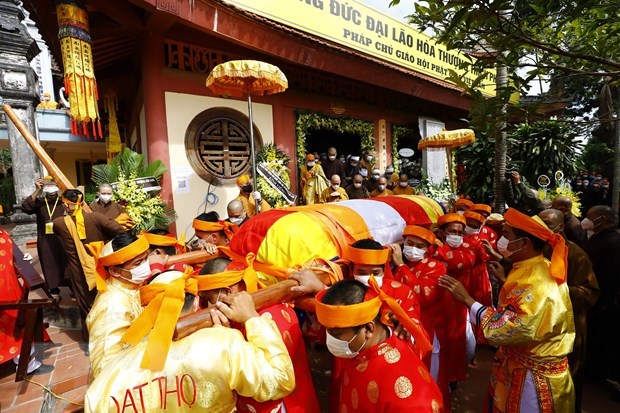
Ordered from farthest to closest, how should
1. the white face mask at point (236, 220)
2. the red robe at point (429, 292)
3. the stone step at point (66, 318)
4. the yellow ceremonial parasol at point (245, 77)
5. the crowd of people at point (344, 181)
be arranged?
the crowd of people at point (344, 181)
the yellow ceremonial parasol at point (245, 77)
the stone step at point (66, 318)
the white face mask at point (236, 220)
the red robe at point (429, 292)

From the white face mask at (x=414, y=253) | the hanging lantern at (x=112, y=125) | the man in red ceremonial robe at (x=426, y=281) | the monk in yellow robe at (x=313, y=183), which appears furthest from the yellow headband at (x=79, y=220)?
the hanging lantern at (x=112, y=125)

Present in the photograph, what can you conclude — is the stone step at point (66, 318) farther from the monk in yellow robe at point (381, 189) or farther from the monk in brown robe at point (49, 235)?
the monk in yellow robe at point (381, 189)

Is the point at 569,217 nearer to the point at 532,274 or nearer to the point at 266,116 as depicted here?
the point at 532,274

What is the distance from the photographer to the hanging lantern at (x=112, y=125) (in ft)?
31.5

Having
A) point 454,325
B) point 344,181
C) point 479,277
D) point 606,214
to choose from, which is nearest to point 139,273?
point 454,325

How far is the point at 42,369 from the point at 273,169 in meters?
4.86

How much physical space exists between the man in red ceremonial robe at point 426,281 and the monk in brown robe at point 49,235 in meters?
4.72

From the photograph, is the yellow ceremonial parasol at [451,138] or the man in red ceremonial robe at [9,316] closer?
the man in red ceremonial robe at [9,316]

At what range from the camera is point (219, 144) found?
6.85m

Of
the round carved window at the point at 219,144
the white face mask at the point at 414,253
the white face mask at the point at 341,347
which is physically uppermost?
the round carved window at the point at 219,144

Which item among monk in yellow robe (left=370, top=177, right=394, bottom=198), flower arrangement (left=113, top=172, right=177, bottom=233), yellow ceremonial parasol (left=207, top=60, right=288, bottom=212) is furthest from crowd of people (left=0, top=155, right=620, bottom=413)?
monk in yellow robe (left=370, top=177, right=394, bottom=198)

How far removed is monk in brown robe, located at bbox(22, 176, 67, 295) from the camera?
470cm

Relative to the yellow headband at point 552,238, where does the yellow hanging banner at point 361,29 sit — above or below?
above

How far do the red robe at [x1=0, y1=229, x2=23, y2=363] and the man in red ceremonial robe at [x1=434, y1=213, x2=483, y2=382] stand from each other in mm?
4176
